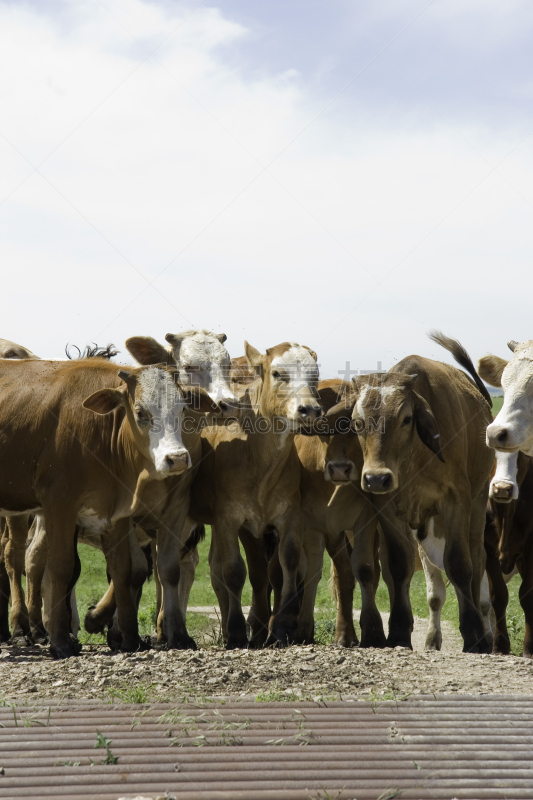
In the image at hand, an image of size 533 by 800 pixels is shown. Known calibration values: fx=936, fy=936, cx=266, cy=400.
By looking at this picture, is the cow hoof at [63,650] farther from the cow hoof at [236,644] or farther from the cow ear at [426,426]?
the cow ear at [426,426]

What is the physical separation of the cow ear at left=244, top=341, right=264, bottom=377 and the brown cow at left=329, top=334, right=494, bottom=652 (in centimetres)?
Answer: 91

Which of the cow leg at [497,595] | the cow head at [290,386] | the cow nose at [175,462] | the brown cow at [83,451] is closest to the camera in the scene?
the cow nose at [175,462]

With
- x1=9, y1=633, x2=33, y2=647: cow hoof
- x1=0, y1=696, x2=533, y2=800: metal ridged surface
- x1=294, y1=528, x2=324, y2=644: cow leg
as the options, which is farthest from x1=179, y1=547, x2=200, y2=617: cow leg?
x1=0, y1=696, x2=533, y2=800: metal ridged surface

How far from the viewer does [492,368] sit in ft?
27.6

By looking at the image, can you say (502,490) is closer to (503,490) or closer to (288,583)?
(503,490)

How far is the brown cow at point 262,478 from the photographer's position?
8266 millimetres

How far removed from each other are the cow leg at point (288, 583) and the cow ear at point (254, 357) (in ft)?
4.43

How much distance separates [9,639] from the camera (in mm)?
9219

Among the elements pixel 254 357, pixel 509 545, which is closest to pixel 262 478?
pixel 254 357

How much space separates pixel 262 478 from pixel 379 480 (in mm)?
1348

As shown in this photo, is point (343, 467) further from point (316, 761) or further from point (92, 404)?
point (316, 761)

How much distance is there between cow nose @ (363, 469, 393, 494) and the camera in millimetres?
7551

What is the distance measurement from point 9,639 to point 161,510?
2.25 meters

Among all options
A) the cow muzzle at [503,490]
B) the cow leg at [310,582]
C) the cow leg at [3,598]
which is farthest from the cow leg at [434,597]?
the cow leg at [3,598]
